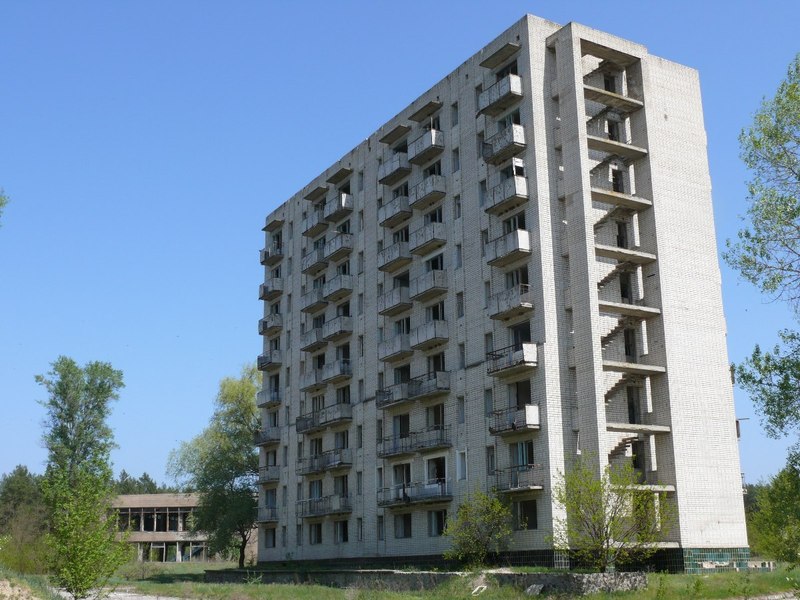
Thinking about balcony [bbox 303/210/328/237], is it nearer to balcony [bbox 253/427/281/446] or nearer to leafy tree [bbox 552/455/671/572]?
balcony [bbox 253/427/281/446]

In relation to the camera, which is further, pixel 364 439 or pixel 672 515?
pixel 364 439

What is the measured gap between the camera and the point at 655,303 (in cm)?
5084

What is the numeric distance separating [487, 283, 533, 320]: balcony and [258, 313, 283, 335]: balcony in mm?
28984

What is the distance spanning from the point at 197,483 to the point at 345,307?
76.7 ft

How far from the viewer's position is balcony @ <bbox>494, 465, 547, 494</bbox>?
47.8 metres

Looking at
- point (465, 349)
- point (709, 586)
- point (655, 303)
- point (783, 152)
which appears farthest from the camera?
point (465, 349)

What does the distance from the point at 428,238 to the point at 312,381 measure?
17.0 meters

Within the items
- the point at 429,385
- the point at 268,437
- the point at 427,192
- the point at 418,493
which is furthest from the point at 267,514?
the point at 427,192

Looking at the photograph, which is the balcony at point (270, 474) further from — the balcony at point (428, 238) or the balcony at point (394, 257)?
the balcony at point (428, 238)

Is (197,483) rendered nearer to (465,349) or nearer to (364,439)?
(364,439)

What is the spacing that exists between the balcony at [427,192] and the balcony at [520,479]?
17654 millimetres

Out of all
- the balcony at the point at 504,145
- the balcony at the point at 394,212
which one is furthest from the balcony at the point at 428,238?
the balcony at the point at 504,145

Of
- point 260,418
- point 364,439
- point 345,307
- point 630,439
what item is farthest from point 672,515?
point 260,418

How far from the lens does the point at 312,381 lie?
69.6 m
